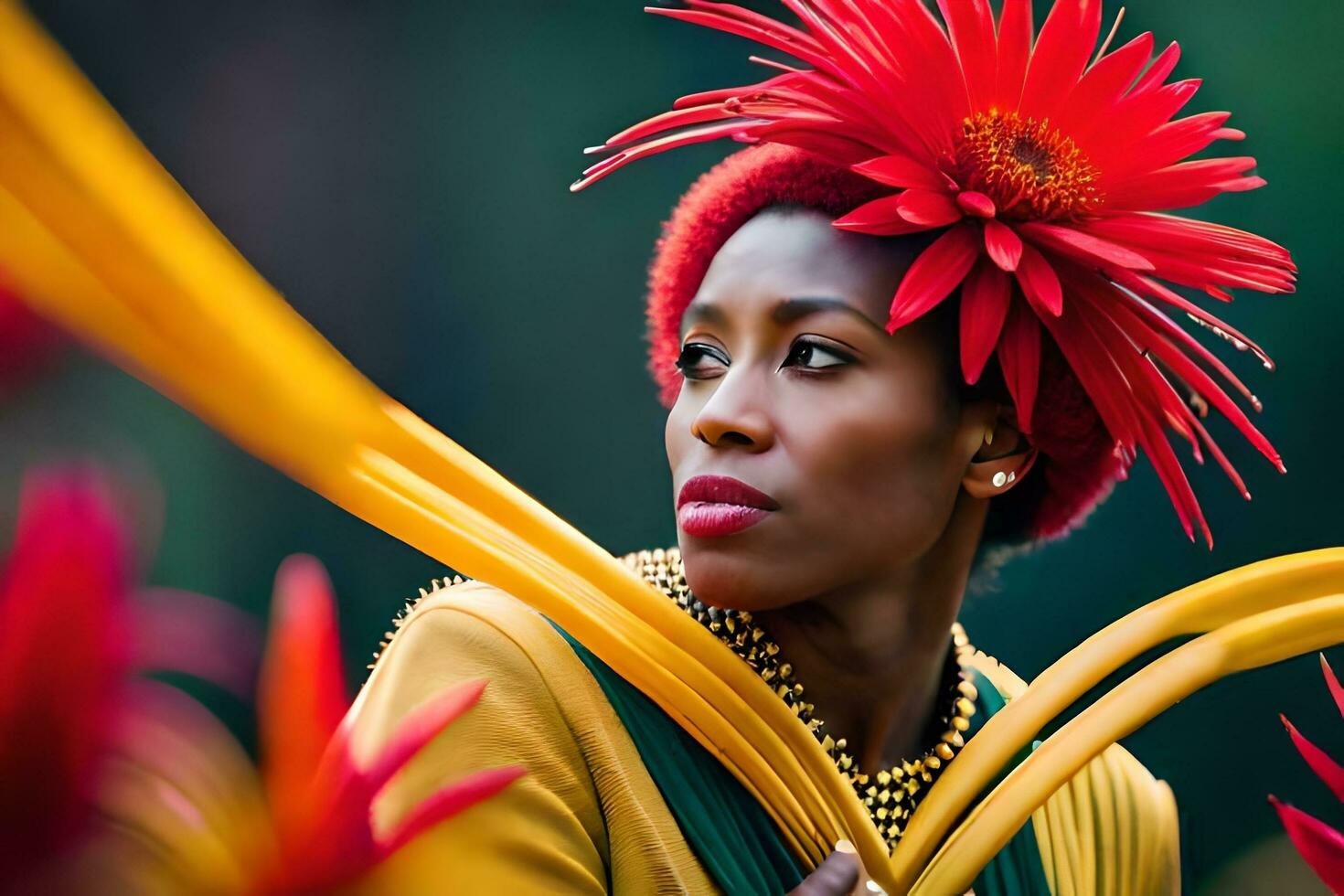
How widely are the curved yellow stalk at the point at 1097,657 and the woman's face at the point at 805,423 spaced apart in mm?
Result: 154

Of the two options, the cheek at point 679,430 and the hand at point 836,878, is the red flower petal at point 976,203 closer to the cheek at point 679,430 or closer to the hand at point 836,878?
the cheek at point 679,430

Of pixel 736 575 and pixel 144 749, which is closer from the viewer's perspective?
pixel 144 749

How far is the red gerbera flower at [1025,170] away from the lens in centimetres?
101

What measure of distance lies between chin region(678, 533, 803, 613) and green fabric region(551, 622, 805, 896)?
92mm

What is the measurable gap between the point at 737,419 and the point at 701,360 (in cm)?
10

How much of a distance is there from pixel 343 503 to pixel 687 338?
0.36 metres

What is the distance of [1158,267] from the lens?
1051mm

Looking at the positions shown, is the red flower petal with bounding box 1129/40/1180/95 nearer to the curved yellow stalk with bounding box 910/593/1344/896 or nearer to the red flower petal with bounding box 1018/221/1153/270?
the red flower petal with bounding box 1018/221/1153/270

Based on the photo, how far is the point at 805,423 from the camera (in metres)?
1.00

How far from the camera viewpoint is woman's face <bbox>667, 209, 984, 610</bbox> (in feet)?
3.26

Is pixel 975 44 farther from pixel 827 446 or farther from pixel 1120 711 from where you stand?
pixel 1120 711

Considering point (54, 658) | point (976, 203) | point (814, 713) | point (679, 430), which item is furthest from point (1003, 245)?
point (54, 658)

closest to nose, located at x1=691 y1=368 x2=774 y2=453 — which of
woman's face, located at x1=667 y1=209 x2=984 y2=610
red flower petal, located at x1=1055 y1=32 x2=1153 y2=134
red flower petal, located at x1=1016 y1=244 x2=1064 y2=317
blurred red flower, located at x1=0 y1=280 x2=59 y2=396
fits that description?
woman's face, located at x1=667 y1=209 x2=984 y2=610

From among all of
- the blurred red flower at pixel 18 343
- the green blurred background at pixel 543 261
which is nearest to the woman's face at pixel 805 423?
the green blurred background at pixel 543 261
